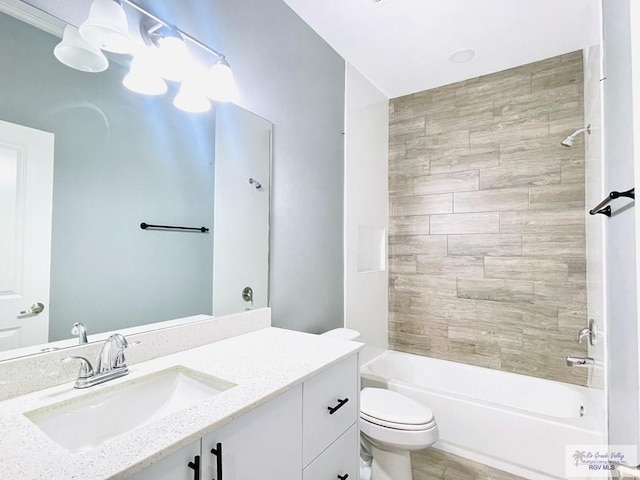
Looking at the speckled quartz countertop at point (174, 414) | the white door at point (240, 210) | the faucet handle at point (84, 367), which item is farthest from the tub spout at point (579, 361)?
the faucet handle at point (84, 367)

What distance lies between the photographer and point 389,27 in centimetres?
202

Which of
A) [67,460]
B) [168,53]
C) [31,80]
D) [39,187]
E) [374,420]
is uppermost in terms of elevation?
[168,53]

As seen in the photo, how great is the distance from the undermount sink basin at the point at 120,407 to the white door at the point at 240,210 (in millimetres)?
426

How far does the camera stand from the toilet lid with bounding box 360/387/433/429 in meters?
1.64

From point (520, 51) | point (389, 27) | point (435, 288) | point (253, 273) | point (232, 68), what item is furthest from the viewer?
point (435, 288)

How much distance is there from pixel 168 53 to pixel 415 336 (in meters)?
2.61

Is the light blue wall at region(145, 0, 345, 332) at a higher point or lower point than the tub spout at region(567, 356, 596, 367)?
higher

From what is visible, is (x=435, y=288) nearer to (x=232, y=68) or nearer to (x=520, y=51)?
(x=520, y=51)

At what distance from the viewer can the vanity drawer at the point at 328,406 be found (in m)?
1.01

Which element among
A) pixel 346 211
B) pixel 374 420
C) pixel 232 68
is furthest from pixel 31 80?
pixel 374 420

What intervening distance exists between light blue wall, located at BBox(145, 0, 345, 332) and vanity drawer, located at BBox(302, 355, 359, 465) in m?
0.64

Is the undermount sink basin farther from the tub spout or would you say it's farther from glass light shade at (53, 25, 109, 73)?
the tub spout

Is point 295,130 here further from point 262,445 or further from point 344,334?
point 262,445
